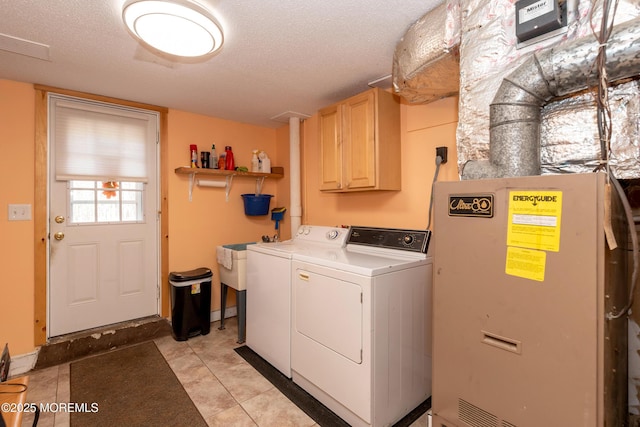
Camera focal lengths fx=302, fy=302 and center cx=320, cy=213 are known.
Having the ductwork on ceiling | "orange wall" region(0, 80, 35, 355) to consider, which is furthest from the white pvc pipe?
"orange wall" region(0, 80, 35, 355)

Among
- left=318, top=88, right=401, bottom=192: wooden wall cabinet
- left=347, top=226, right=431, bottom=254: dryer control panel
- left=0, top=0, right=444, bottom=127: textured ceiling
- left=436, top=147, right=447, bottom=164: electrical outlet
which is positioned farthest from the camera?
left=318, top=88, right=401, bottom=192: wooden wall cabinet

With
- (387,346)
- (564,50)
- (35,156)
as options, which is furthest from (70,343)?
(564,50)

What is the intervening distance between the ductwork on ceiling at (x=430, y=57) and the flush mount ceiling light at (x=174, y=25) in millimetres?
1079

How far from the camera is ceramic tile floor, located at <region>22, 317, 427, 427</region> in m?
1.88

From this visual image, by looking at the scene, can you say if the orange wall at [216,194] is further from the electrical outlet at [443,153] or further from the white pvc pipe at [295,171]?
the white pvc pipe at [295,171]

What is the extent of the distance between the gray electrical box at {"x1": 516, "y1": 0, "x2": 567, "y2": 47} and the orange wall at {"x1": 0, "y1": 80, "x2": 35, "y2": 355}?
3479mm

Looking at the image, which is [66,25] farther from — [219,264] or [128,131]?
[219,264]

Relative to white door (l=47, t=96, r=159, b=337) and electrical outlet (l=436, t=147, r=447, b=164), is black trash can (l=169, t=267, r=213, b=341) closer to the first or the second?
white door (l=47, t=96, r=159, b=337)

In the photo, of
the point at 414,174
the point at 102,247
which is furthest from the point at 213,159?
the point at 414,174

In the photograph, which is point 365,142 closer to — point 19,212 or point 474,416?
point 474,416

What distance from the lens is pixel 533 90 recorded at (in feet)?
3.69

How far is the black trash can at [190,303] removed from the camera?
2.93 m

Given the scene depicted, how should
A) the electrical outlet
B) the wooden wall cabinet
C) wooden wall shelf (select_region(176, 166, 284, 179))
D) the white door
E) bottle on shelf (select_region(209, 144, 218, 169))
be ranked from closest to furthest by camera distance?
the electrical outlet → the wooden wall cabinet → the white door → wooden wall shelf (select_region(176, 166, 284, 179)) → bottle on shelf (select_region(209, 144, 218, 169))

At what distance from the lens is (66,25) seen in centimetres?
172
